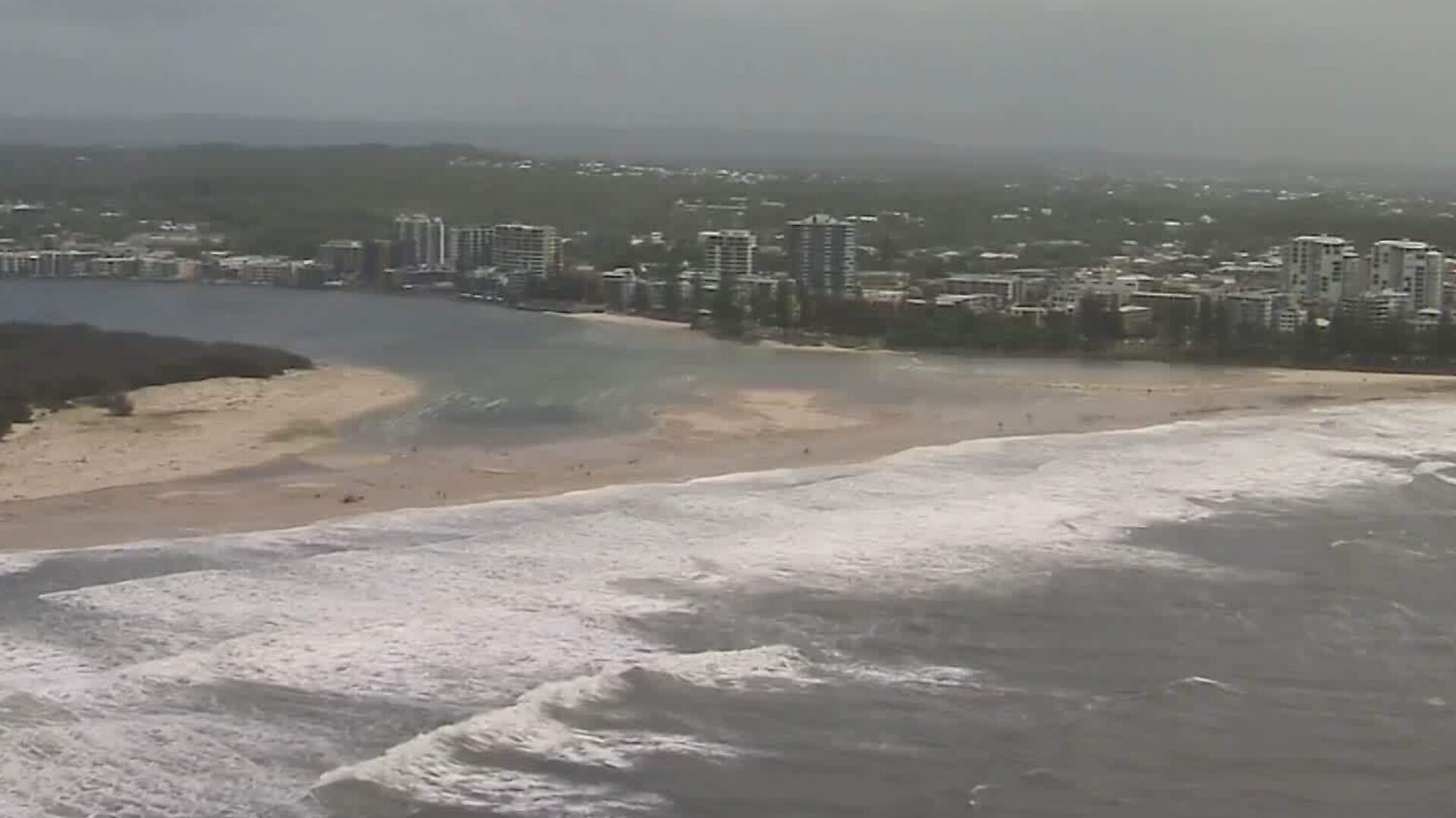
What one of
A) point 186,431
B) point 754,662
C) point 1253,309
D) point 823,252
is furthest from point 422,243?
point 754,662

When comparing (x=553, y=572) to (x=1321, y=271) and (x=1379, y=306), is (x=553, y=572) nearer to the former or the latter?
(x=1379, y=306)

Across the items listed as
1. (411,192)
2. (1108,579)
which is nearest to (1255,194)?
(411,192)

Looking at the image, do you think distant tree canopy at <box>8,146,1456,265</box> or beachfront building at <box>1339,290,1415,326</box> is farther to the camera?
distant tree canopy at <box>8,146,1456,265</box>

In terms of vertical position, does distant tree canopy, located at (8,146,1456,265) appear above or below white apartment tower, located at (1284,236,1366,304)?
above

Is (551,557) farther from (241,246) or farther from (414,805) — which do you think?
(241,246)

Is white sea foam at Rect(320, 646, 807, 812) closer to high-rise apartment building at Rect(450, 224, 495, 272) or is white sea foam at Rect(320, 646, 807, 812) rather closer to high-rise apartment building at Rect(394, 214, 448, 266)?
high-rise apartment building at Rect(450, 224, 495, 272)

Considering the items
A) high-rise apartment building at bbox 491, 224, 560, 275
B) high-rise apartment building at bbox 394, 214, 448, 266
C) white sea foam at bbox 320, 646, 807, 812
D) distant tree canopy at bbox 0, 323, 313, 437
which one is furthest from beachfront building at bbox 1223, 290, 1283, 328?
white sea foam at bbox 320, 646, 807, 812

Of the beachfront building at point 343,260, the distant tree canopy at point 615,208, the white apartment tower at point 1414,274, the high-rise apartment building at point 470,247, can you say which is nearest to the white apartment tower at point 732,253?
the distant tree canopy at point 615,208
